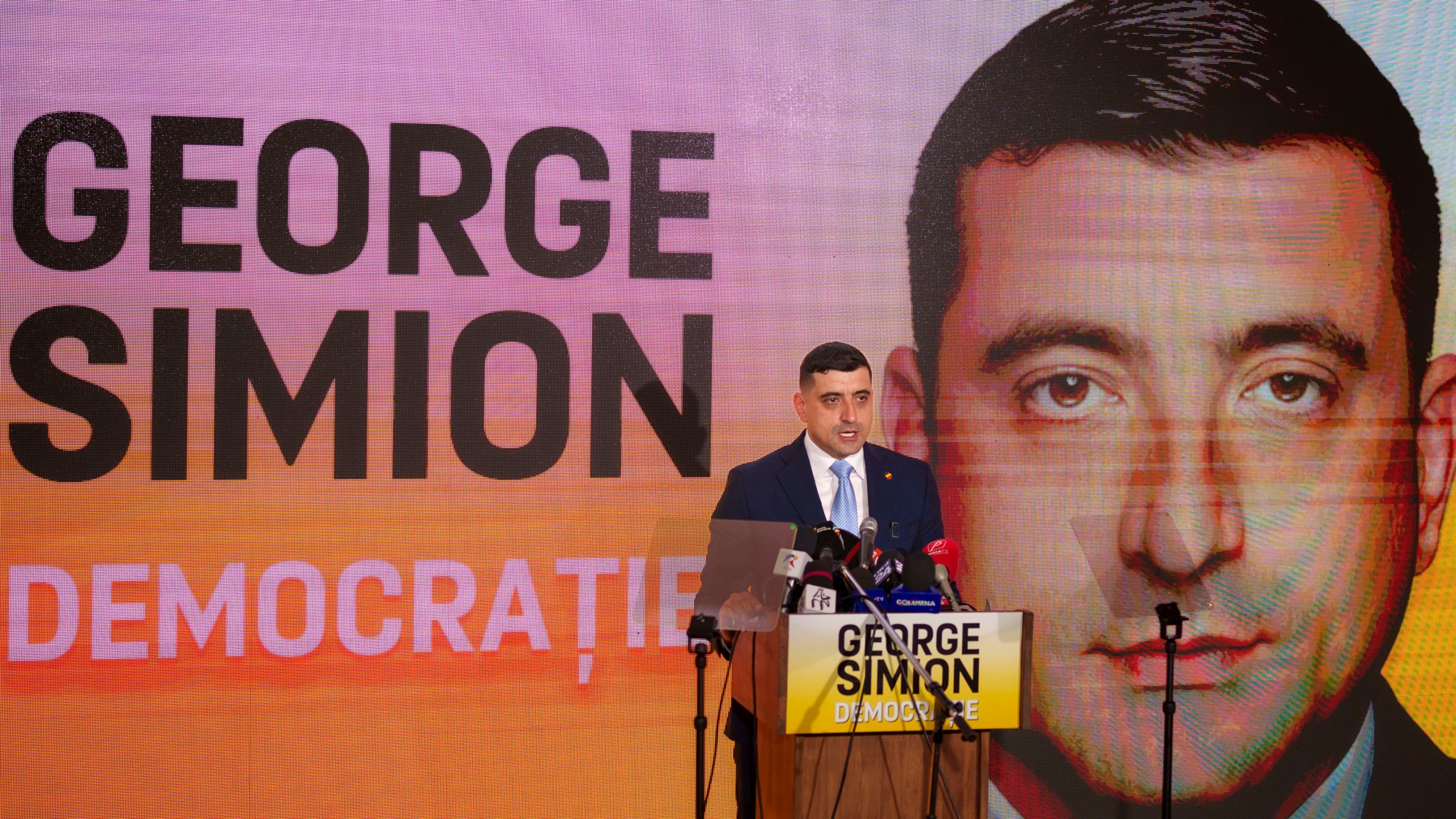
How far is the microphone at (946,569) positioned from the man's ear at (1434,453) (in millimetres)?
2663

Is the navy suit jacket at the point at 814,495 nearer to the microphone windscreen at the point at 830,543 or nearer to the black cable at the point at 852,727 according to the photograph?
the microphone windscreen at the point at 830,543

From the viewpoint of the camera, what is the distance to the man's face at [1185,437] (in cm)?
438

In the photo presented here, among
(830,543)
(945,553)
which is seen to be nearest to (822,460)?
(945,553)

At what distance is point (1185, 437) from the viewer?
4453 mm

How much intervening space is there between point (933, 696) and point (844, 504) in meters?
0.80

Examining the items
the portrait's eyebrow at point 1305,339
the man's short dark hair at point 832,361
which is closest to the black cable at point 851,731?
the man's short dark hair at point 832,361

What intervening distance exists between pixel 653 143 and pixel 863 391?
139 centimetres

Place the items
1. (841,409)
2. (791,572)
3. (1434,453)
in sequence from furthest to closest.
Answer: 1. (1434,453)
2. (841,409)
3. (791,572)

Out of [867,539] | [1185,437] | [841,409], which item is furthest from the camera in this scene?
[1185,437]

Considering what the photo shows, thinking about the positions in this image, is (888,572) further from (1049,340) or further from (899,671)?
(1049,340)

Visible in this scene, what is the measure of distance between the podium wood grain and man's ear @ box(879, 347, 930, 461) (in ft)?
5.43

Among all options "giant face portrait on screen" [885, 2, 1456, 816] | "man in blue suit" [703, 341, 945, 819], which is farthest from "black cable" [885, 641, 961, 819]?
"giant face portrait on screen" [885, 2, 1456, 816]

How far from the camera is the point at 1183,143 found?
447cm

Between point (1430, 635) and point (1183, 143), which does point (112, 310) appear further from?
point (1430, 635)
